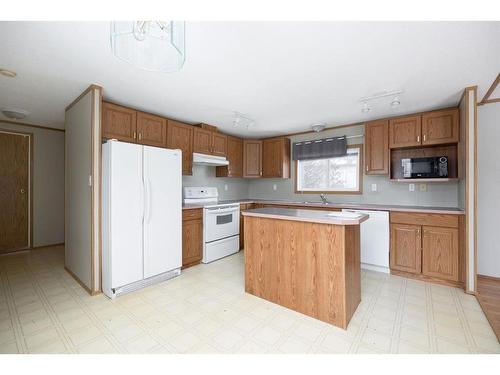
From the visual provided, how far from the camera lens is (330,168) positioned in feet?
14.2

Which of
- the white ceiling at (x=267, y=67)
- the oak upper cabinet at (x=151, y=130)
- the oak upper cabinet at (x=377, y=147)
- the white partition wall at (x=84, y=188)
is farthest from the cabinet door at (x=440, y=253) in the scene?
the white partition wall at (x=84, y=188)

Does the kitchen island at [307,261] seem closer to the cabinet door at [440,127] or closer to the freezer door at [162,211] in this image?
the freezer door at [162,211]

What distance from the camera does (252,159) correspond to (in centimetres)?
486

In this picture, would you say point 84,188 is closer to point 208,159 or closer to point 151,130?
point 151,130

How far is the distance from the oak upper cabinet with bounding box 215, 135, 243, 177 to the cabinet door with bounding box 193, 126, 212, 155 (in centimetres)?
50

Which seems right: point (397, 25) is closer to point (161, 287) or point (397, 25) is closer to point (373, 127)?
point (373, 127)

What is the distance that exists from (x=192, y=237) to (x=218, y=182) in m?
1.61

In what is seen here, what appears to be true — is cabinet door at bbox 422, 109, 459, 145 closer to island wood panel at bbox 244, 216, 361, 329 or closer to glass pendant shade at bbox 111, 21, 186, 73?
island wood panel at bbox 244, 216, 361, 329

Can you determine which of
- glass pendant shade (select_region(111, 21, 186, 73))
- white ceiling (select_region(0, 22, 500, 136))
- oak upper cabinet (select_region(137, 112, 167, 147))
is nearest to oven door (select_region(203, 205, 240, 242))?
oak upper cabinet (select_region(137, 112, 167, 147))

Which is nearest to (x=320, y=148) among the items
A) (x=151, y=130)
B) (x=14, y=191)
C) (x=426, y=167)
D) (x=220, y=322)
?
(x=426, y=167)

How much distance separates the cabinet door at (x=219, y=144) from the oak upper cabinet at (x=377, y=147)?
246 centimetres

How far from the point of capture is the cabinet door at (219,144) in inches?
164

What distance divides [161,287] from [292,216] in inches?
72.0

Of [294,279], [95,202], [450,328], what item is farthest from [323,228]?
[95,202]
